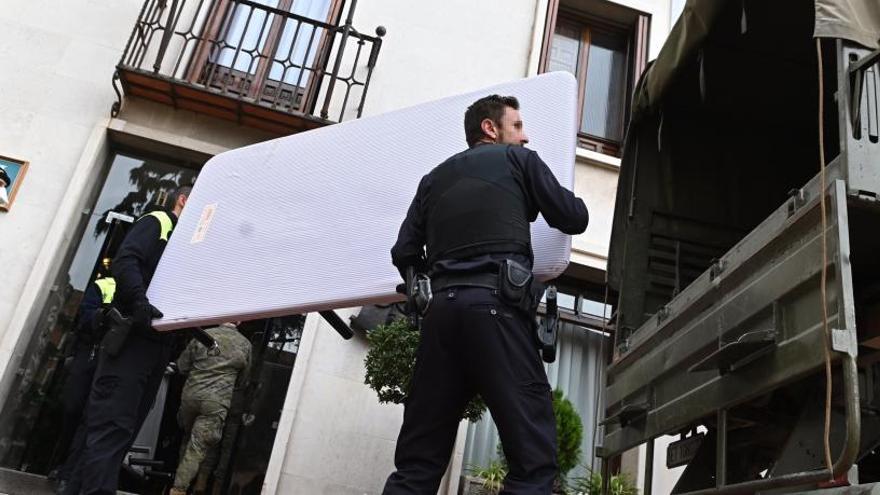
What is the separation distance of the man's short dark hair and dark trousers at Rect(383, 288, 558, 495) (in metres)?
0.86

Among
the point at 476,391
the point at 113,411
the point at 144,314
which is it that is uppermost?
the point at 144,314

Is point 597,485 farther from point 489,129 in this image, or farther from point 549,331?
point 489,129

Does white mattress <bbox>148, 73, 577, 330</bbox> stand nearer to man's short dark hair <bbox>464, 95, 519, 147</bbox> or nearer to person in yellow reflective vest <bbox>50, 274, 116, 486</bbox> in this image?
man's short dark hair <bbox>464, 95, 519, 147</bbox>

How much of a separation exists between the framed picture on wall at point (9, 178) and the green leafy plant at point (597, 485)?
573 cm

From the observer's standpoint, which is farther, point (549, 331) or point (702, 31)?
point (702, 31)

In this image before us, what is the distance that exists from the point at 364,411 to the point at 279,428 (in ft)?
2.45

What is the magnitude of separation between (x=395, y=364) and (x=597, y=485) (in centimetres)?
230

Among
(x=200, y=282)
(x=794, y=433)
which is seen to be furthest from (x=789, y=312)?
(x=200, y=282)

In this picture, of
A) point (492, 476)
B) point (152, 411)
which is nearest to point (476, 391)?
point (492, 476)

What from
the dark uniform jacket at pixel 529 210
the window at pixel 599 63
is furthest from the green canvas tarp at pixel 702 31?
the window at pixel 599 63

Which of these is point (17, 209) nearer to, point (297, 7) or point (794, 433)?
point (297, 7)

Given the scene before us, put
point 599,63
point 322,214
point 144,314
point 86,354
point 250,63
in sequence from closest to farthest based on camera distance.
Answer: point 322,214, point 144,314, point 86,354, point 250,63, point 599,63

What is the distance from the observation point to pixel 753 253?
2.52 metres

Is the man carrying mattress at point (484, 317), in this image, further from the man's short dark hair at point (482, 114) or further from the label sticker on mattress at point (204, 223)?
the label sticker on mattress at point (204, 223)
